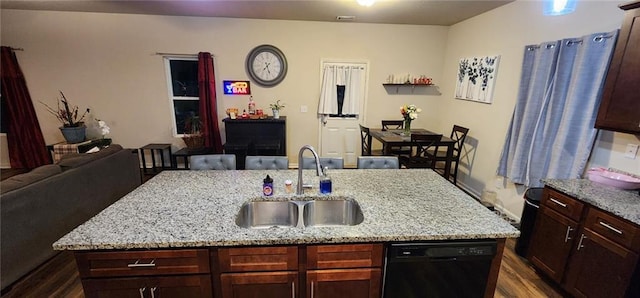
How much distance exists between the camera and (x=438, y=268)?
1.38 meters

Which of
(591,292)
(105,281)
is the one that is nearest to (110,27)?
(105,281)

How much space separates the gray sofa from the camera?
6.39 ft

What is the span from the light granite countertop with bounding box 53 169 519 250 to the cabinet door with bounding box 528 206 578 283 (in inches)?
35.5

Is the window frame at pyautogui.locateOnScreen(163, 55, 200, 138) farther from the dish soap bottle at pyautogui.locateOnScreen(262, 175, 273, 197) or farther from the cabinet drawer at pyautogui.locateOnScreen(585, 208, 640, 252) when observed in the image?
the cabinet drawer at pyautogui.locateOnScreen(585, 208, 640, 252)

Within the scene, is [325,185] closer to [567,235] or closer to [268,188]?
[268,188]

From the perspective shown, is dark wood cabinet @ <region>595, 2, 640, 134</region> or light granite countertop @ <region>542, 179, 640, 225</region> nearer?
light granite countertop @ <region>542, 179, 640, 225</region>

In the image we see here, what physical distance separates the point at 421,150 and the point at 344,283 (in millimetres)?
2984

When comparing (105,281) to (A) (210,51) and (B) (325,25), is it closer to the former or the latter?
(A) (210,51)

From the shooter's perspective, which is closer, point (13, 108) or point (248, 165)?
point (248, 165)

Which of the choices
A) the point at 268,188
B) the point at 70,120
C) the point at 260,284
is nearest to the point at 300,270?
the point at 260,284

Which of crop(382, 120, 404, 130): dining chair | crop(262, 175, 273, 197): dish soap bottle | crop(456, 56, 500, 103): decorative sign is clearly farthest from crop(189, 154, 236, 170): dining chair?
crop(456, 56, 500, 103): decorative sign

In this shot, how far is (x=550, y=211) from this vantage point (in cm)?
211

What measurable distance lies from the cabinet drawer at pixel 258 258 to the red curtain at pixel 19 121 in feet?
17.6

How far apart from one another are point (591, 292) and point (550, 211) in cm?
57
